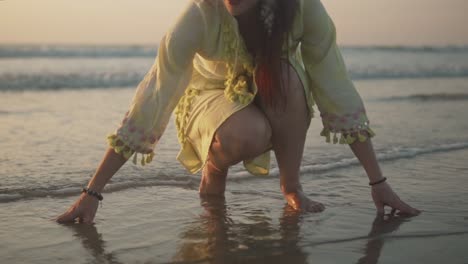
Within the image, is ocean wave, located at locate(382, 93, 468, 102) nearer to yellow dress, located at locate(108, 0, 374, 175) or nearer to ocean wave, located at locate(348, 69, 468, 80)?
ocean wave, located at locate(348, 69, 468, 80)

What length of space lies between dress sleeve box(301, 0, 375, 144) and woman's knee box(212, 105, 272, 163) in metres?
0.26

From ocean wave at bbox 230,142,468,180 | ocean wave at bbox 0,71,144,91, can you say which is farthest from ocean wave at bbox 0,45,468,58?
ocean wave at bbox 230,142,468,180

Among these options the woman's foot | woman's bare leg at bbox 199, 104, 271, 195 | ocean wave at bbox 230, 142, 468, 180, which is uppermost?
woman's bare leg at bbox 199, 104, 271, 195

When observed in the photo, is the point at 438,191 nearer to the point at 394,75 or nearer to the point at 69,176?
the point at 69,176

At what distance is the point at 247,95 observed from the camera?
2.67 metres

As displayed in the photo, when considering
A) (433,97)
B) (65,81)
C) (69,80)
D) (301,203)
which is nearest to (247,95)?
(301,203)

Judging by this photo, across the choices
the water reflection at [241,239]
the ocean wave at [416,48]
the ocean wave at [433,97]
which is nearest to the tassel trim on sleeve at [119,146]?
the water reflection at [241,239]

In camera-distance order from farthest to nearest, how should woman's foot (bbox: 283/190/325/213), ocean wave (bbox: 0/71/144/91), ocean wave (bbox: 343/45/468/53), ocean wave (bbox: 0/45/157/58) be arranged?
ocean wave (bbox: 343/45/468/53) → ocean wave (bbox: 0/45/157/58) → ocean wave (bbox: 0/71/144/91) → woman's foot (bbox: 283/190/325/213)

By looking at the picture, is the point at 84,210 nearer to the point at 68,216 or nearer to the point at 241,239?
the point at 68,216

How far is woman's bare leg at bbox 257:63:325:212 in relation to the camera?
8.79 feet

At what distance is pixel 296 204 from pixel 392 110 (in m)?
4.27

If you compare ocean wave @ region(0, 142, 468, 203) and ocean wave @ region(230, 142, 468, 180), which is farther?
ocean wave @ region(230, 142, 468, 180)

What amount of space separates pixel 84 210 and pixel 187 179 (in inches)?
38.3

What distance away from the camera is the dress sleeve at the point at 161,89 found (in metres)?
2.47
